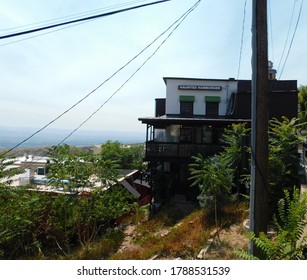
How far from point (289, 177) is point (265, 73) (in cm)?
458

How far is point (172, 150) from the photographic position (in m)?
13.8

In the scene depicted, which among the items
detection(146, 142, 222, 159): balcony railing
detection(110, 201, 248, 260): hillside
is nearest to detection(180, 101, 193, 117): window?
detection(146, 142, 222, 159): balcony railing

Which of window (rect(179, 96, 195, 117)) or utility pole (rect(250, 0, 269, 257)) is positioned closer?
utility pole (rect(250, 0, 269, 257))

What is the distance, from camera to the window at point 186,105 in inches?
752

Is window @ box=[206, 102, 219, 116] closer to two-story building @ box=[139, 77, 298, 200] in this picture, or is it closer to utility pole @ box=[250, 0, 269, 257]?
two-story building @ box=[139, 77, 298, 200]

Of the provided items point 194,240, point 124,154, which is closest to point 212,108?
point 194,240

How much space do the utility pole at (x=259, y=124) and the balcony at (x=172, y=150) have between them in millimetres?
9394

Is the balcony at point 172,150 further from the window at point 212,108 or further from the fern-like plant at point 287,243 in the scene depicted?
the fern-like plant at point 287,243

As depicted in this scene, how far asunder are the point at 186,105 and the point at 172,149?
21.8 feet

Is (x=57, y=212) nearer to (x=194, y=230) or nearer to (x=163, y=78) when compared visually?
(x=194, y=230)

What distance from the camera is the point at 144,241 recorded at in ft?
26.5

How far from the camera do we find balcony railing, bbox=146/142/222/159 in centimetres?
1373

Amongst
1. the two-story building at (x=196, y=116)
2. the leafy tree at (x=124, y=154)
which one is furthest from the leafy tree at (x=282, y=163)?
the leafy tree at (x=124, y=154)
